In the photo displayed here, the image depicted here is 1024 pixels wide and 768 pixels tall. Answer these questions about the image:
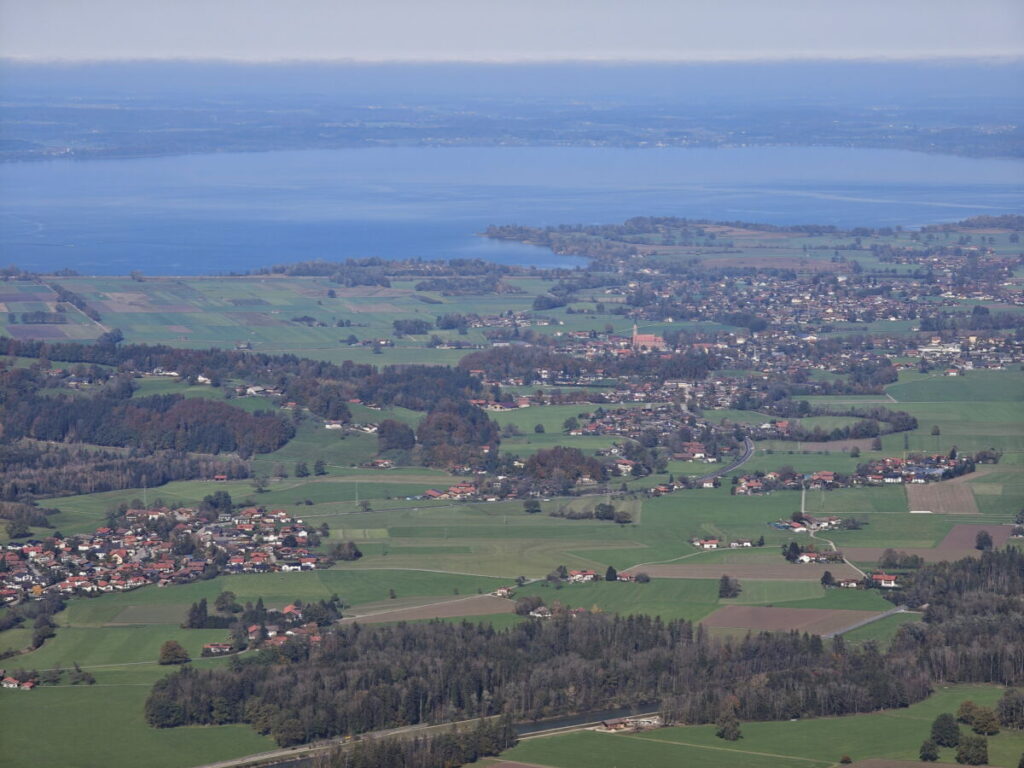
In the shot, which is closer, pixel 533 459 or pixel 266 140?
pixel 533 459

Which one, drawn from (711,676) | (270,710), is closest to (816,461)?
(711,676)

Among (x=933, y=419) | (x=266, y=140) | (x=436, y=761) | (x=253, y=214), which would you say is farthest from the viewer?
(x=266, y=140)

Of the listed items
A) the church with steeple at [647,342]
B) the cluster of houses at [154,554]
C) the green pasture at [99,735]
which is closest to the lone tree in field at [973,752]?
the green pasture at [99,735]

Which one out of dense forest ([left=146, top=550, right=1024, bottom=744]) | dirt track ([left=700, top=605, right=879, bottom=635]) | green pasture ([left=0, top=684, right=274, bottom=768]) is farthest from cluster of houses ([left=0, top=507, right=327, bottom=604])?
dirt track ([left=700, top=605, right=879, bottom=635])

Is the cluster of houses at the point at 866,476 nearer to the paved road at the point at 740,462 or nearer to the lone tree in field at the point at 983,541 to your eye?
the paved road at the point at 740,462

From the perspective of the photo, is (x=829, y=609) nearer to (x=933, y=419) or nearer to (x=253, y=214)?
(x=933, y=419)
